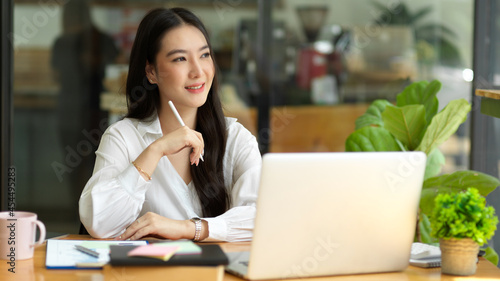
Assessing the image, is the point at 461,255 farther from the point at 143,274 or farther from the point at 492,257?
the point at 492,257

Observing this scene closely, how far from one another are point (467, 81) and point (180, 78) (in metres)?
2.24

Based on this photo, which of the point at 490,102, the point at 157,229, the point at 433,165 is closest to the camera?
the point at 157,229

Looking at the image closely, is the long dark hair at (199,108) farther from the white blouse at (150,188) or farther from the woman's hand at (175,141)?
the woman's hand at (175,141)

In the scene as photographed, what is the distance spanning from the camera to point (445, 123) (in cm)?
206

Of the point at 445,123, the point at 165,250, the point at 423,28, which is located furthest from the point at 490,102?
the point at 423,28

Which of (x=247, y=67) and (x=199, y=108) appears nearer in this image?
(x=199, y=108)

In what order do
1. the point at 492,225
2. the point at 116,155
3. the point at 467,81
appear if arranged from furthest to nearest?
the point at 467,81
the point at 116,155
the point at 492,225

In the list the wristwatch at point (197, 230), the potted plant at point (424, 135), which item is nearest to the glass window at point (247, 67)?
the potted plant at point (424, 135)

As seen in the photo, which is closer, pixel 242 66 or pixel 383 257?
pixel 383 257

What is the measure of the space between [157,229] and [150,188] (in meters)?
0.39

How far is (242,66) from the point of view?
12.9 feet

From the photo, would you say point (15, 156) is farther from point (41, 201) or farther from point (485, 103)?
point (485, 103)

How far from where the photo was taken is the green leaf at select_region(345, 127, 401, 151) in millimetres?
2270

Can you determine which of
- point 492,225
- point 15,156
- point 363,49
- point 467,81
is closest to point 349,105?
point 363,49
